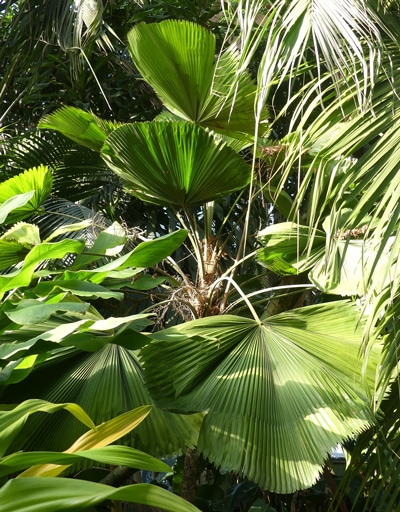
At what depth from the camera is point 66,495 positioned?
813 mm

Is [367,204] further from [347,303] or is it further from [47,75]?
[47,75]

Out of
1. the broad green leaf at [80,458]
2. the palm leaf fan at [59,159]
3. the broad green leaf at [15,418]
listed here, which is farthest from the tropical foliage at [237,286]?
the palm leaf fan at [59,159]

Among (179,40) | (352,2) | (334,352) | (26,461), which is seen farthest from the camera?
(179,40)

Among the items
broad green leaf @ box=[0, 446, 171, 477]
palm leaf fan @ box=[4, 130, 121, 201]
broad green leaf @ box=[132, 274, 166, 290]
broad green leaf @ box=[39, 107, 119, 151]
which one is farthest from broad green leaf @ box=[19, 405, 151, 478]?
palm leaf fan @ box=[4, 130, 121, 201]

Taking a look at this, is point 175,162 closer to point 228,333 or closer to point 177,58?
point 177,58

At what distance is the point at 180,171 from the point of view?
2.45m

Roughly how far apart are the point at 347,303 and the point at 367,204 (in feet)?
2.53

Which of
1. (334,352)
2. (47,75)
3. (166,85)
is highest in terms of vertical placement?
(47,75)

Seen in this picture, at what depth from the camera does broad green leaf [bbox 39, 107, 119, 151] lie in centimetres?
272

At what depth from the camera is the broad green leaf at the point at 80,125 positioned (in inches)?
107

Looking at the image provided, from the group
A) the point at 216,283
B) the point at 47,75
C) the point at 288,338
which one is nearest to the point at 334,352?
the point at 288,338

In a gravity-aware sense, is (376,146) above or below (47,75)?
below

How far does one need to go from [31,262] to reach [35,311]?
0.19 metres

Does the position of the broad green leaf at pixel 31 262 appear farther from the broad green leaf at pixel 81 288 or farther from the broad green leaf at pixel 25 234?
the broad green leaf at pixel 25 234
